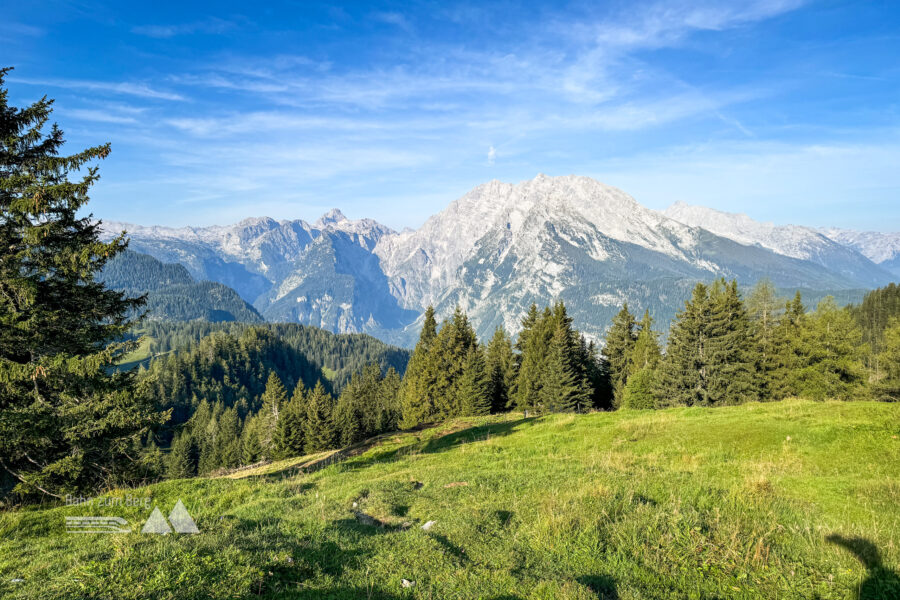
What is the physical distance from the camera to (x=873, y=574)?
6828mm

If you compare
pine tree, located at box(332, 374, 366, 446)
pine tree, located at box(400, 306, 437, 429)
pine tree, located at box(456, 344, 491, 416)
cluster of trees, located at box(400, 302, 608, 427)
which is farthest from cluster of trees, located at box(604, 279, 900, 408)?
pine tree, located at box(332, 374, 366, 446)

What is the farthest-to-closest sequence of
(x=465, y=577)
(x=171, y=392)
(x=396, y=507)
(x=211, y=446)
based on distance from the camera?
(x=171, y=392)
(x=211, y=446)
(x=396, y=507)
(x=465, y=577)

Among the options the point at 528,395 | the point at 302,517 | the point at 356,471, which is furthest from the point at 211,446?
the point at 302,517

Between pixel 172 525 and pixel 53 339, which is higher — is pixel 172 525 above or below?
below

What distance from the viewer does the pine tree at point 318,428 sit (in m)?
66.6

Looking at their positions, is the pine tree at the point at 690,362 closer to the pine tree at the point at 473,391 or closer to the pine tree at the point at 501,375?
the pine tree at the point at 473,391

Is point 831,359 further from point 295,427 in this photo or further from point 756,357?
point 295,427

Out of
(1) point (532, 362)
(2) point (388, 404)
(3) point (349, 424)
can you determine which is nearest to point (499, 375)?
(1) point (532, 362)

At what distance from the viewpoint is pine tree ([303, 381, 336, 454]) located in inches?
2623

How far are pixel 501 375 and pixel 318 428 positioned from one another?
30.9 metres

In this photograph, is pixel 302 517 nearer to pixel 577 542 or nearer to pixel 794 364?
pixel 577 542

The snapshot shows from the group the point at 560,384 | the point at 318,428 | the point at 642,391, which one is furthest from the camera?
the point at 318,428

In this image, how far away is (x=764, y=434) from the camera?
16625 mm

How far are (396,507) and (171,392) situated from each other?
7019 inches
